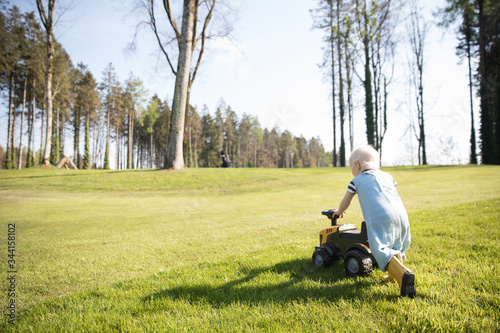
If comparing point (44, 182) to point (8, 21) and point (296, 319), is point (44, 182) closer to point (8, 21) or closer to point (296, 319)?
point (296, 319)

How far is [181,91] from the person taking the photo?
16.5 m

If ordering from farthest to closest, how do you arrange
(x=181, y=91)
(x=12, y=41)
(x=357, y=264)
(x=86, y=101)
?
(x=86, y=101) → (x=12, y=41) → (x=181, y=91) → (x=357, y=264)

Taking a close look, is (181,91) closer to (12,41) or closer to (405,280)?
(405,280)

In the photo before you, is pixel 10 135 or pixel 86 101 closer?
pixel 10 135

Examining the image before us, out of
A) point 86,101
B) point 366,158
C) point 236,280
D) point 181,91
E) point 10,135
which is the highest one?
point 86,101

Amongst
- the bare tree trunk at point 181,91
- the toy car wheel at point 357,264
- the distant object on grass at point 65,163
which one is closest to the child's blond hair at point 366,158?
the toy car wheel at point 357,264

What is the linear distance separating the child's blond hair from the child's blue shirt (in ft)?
0.54

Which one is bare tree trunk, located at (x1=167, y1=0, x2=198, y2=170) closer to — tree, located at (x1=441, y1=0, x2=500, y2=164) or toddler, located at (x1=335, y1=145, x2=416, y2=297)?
toddler, located at (x1=335, y1=145, x2=416, y2=297)

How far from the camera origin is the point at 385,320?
75.9 inches

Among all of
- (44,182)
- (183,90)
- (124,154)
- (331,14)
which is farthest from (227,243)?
(124,154)

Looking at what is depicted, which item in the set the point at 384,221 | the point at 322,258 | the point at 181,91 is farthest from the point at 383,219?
the point at 181,91

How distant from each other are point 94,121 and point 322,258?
52.2 metres

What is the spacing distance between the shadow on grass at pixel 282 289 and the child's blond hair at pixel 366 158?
1.27 metres

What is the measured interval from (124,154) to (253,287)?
63425 mm
